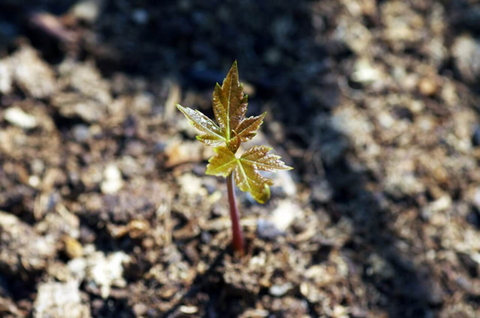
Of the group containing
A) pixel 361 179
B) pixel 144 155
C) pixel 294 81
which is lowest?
pixel 361 179

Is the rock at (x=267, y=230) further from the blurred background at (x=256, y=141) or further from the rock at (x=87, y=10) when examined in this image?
the rock at (x=87, y=10)

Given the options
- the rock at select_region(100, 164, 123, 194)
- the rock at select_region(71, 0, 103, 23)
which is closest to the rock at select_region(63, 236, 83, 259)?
the rock at select_region(100, 164, 123, 194)

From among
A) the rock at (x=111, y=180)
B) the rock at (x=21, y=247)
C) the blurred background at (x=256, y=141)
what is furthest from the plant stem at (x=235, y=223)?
the rock at (x=21, y=247)

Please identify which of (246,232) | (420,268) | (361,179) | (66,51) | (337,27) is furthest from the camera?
(337,27)

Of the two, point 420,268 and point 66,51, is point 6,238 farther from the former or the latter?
point 420,268

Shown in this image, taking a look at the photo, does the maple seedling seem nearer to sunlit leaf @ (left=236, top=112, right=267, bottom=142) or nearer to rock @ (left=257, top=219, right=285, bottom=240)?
sunlit leaf @ (left=236, top=112, right=267, bottom=142)

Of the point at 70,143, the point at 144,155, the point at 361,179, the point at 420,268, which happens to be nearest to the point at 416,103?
the point at 361,179
